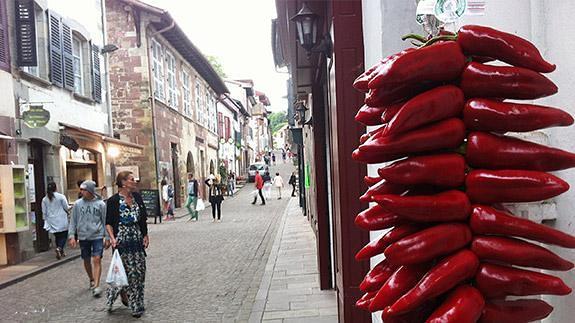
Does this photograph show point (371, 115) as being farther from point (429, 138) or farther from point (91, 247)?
point (91, 247)

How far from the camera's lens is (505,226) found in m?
1.00

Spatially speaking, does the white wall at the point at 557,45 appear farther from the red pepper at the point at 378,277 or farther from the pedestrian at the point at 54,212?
the pedestrian at the point at 54,212

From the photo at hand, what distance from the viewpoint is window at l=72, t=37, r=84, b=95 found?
15.2 metres

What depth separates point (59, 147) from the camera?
518 inches

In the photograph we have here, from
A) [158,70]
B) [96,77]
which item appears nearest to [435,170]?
[96,77]

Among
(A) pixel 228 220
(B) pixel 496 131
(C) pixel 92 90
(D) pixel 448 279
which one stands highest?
(C) pixel 92 90

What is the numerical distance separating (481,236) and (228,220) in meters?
17.5

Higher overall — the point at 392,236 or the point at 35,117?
the point at 35,117

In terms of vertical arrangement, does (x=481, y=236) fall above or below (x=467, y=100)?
below

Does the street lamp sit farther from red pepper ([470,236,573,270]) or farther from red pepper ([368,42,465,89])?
red pepper ([470,236,573,270])

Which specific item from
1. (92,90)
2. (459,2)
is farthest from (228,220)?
(459,2)

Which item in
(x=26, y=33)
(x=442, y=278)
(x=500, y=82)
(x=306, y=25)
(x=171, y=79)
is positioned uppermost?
(x=171, y=79)

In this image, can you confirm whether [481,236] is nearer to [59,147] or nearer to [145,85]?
[59,147]

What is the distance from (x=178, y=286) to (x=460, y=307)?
25.1 feet
